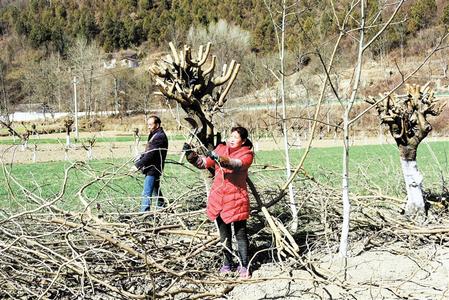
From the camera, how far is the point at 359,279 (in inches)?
181

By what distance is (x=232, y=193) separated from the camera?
472cm

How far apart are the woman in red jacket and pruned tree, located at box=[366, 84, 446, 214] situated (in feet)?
7.34

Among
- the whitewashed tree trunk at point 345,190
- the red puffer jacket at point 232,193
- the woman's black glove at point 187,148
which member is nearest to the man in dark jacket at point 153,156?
the woman's black glove at point 187,148

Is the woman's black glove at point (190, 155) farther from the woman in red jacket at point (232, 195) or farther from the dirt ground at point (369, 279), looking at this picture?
the dirt ground at point (369, 279)

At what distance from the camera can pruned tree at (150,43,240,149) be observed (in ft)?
17.3

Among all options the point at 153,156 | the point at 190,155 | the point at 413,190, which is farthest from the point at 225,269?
the point at 413,190

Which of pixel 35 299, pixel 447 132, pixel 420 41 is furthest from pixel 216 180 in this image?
pixel 420 41

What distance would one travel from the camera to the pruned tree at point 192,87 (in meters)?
5.27

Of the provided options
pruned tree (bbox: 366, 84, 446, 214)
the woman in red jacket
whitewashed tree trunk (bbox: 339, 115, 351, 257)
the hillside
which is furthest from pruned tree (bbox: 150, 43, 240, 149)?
the hillside

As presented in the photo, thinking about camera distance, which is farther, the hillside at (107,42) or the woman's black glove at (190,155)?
the hillside at (107,42)

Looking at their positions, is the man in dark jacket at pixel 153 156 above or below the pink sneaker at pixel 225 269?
above

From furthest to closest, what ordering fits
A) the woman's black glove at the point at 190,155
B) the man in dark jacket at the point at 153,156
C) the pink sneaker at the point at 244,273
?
the man in dark jacket at the point at 153,156 < the woman's black glove at the point at 190,155 < the pink sneaker at the point at 244,273

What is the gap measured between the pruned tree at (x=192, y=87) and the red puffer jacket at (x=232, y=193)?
0.67 meters

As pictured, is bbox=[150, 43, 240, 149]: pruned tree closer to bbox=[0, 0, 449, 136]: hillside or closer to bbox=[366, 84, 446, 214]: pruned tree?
bbox=[366, 84, 446, 214]: pruned tree
